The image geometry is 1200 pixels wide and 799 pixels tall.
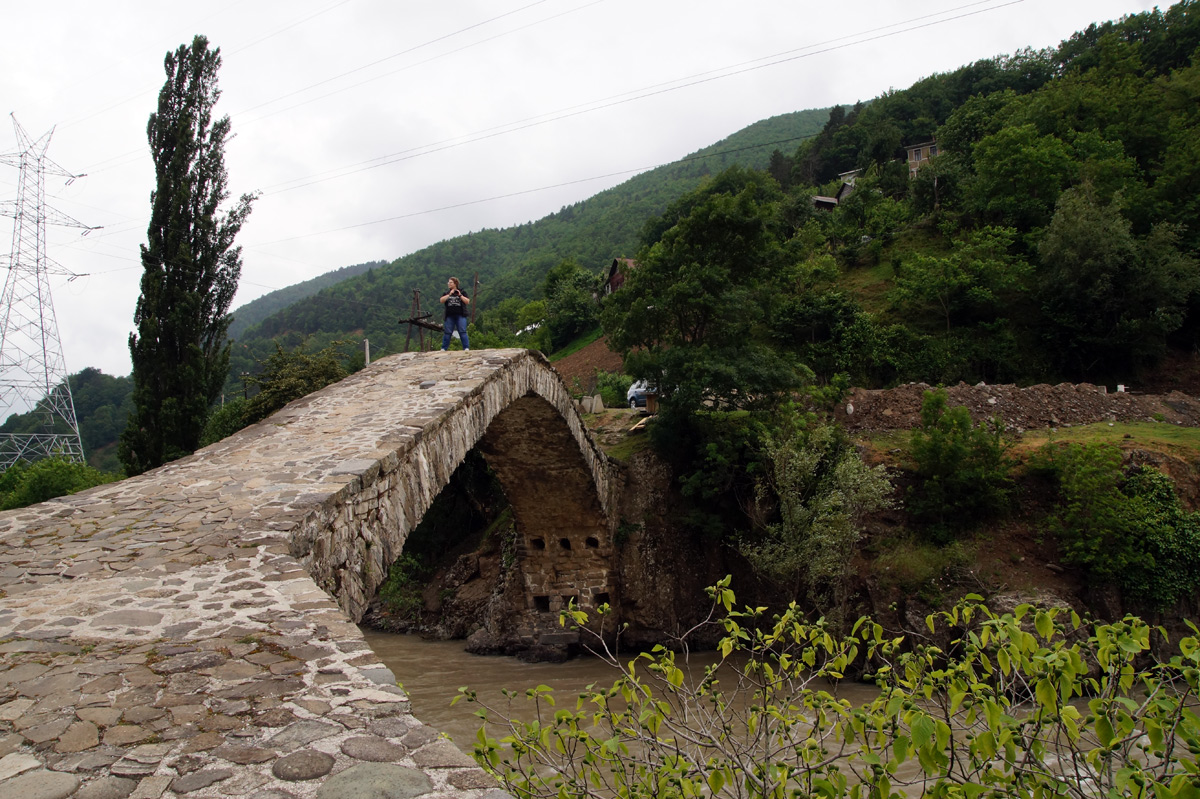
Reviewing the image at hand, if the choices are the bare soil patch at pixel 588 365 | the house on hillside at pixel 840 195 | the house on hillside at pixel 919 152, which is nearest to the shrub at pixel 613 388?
the bare soil patch at pixel 588 365

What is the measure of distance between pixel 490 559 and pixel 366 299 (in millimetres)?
40355

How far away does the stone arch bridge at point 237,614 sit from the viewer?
2.12 meters

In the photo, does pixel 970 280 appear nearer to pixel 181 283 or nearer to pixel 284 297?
pixel 181 283

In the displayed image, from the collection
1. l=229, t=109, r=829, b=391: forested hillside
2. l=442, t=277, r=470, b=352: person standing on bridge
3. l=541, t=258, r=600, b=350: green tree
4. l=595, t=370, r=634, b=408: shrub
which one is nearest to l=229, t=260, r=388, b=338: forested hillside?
l=229, t=109, r=829, b=391: forested hillside

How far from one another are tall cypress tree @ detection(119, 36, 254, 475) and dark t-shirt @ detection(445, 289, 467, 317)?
838cm

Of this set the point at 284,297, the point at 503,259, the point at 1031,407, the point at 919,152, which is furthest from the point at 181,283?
the point at 284,297

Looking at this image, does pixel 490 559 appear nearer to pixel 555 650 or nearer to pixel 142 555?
pixel 555 650

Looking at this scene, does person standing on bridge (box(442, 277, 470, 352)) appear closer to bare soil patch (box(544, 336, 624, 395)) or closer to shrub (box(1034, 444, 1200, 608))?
shrub (box(1034, 444, 1200, 608))

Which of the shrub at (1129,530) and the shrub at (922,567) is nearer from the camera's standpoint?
the shrub at (1129,530)

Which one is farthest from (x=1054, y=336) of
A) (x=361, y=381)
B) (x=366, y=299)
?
(x=366, y=299)

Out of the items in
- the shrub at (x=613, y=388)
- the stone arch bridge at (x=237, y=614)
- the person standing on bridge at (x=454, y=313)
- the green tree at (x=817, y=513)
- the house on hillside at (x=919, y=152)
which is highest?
the house on hillside at (x=919, y=152)

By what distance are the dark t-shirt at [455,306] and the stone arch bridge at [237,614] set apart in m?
2.24

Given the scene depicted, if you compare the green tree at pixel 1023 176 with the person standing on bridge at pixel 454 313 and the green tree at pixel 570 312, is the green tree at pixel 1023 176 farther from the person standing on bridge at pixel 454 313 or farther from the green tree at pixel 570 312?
the person standing on bridge at pixel 454 313

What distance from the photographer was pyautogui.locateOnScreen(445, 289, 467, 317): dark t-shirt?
983cm
